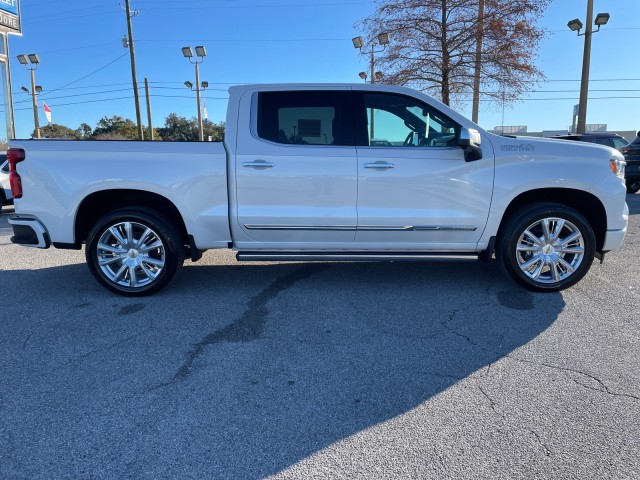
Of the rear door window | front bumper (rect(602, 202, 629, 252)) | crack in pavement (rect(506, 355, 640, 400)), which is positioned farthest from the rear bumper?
front bumper (rect(602, 202, 629, 252))

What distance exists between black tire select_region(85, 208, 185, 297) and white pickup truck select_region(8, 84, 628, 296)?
13 mm

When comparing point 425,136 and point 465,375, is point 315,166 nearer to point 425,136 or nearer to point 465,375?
point 425,136

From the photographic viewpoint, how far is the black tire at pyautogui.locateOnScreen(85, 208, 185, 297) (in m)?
4.62

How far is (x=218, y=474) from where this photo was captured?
2215 mm

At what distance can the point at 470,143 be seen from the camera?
4281 mm

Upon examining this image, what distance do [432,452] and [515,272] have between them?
279 centimetres

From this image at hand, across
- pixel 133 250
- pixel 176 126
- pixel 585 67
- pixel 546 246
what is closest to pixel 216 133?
pixel 133 250

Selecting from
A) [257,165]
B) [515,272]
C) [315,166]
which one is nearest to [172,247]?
[257,165]

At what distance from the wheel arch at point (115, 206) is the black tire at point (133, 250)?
0.17m

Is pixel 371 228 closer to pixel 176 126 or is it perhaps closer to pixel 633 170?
pixel 633 170

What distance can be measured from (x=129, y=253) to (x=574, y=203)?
15.1 feet

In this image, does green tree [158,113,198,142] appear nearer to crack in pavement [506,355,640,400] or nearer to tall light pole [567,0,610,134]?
tall light pole [567,0,610,134]

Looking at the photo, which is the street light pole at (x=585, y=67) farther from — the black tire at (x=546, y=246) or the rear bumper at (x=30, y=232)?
the rear bumper at (x=30, y=232)

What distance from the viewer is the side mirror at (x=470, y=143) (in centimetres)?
426
